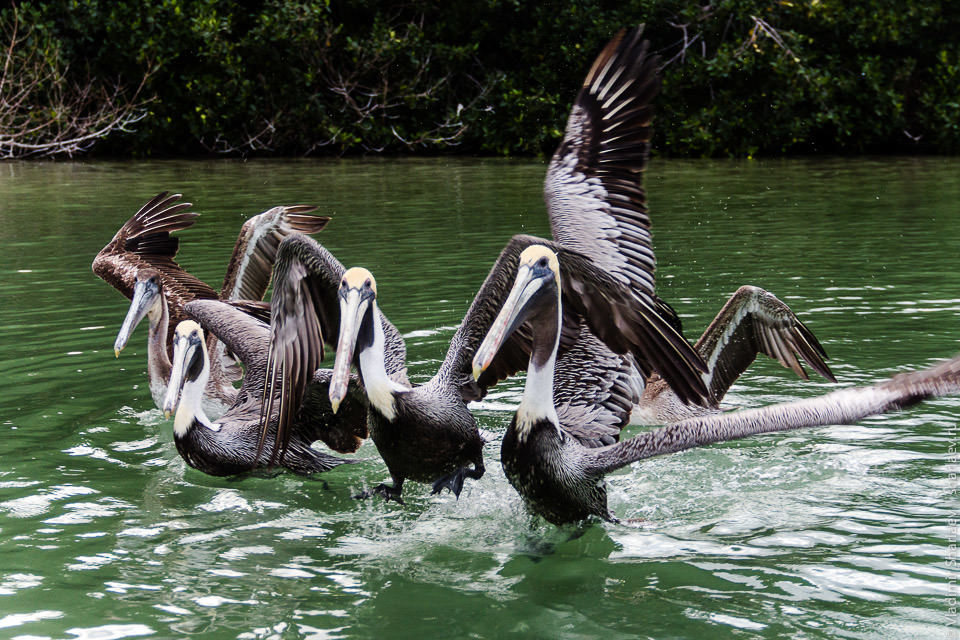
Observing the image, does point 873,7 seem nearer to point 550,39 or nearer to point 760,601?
point 550,39

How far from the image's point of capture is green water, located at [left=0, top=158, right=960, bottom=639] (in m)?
3.33

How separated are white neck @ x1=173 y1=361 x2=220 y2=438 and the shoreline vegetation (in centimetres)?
1664

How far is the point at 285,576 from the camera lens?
3658 millimetres

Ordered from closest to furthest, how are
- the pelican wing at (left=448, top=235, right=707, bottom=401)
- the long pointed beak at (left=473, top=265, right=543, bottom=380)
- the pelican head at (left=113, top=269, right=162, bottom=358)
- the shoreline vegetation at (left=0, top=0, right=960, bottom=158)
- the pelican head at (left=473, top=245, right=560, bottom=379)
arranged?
the long pointed beak at (left=473, top=265, right=543, bottom=380), the pelican head at (left=473, top=245, right=560, bottom=379), the pelican wing at (left=448, top=235, right=707, bottom=401), the pelican head at (left=113, top=269, right=162, bottom=358), the shoreline vegetation at (left=0, top=0, right=960, bottom=158)

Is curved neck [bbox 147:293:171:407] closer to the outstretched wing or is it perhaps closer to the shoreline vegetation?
the outstretched wing

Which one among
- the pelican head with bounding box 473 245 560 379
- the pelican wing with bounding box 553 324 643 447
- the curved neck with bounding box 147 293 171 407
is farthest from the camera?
the curved neck with bounding box 147 293 171 407

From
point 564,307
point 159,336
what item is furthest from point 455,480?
point 159,336

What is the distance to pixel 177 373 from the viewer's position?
15.7 feet

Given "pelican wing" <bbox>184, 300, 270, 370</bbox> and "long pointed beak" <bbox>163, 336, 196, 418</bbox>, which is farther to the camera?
"pelican wing" <bbox>184, 300, 270, 370</bbox>

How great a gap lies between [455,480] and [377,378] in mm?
561

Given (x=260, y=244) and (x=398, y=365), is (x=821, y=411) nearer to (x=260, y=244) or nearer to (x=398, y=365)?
(x=398, y=365)

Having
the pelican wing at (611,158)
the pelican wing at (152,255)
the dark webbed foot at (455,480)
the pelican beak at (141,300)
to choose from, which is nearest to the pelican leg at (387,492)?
the dark webbed foot at (455,480)

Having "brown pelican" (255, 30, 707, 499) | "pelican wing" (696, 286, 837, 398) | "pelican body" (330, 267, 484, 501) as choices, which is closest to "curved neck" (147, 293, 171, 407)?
"brown pelican" (255, 30, 707, 499)

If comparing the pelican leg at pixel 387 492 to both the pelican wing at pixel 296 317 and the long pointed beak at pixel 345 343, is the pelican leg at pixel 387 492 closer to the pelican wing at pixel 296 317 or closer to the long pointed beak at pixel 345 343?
the pelican wing at pixel 296 317
